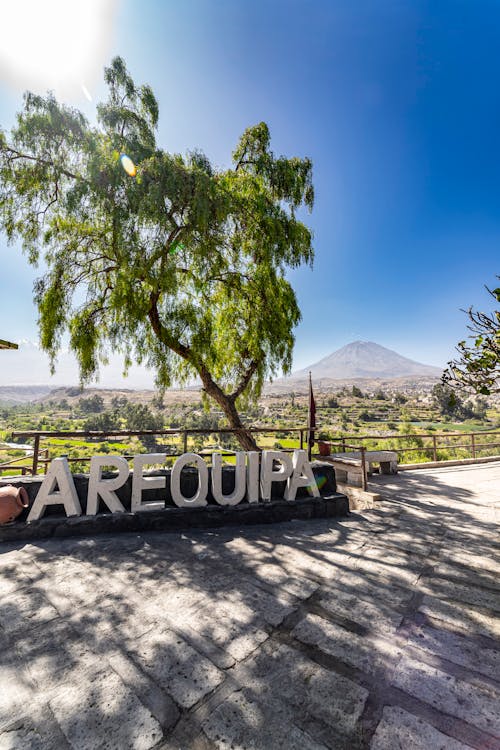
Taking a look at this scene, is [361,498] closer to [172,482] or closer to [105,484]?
[172,482]

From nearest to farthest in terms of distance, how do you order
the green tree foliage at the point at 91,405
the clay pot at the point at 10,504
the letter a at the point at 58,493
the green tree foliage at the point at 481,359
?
1. the green tree foliage at the point at 481,359
2. the clay pot at the point at 10,504
3. the letter a at the point at 58,493
4. the green tree foliage at the point at 91,405

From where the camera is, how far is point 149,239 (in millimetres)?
6414

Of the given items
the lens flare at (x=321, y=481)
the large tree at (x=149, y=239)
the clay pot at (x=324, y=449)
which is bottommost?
the lens flare at (x=321, y=481)

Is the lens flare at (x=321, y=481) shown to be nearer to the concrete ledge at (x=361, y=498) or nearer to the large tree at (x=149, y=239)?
the concrete ledge at (x=361, y=498)

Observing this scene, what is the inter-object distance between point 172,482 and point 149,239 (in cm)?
481

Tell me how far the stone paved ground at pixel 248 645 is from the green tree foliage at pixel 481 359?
1.68 m

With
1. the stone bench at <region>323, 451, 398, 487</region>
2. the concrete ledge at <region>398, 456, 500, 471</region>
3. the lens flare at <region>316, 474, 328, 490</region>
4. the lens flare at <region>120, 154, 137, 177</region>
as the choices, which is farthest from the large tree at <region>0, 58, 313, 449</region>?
the concrete ledge at <region>398, 456, 500, 471</region>

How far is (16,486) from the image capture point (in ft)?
12.6

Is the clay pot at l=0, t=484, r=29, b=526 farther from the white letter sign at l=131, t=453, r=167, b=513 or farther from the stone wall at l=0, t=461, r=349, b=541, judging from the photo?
the white letter sign at l=131, t=453, r=167, b=513

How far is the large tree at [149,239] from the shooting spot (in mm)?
6250

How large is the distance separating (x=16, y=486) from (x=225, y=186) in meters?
6.64

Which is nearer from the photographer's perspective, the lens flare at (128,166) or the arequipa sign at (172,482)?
the arequipa sign at (172,482)

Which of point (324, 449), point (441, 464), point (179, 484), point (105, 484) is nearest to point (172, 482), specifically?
point (179, 484)

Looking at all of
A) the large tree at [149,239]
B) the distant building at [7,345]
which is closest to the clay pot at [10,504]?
the distant building at [7,345]
